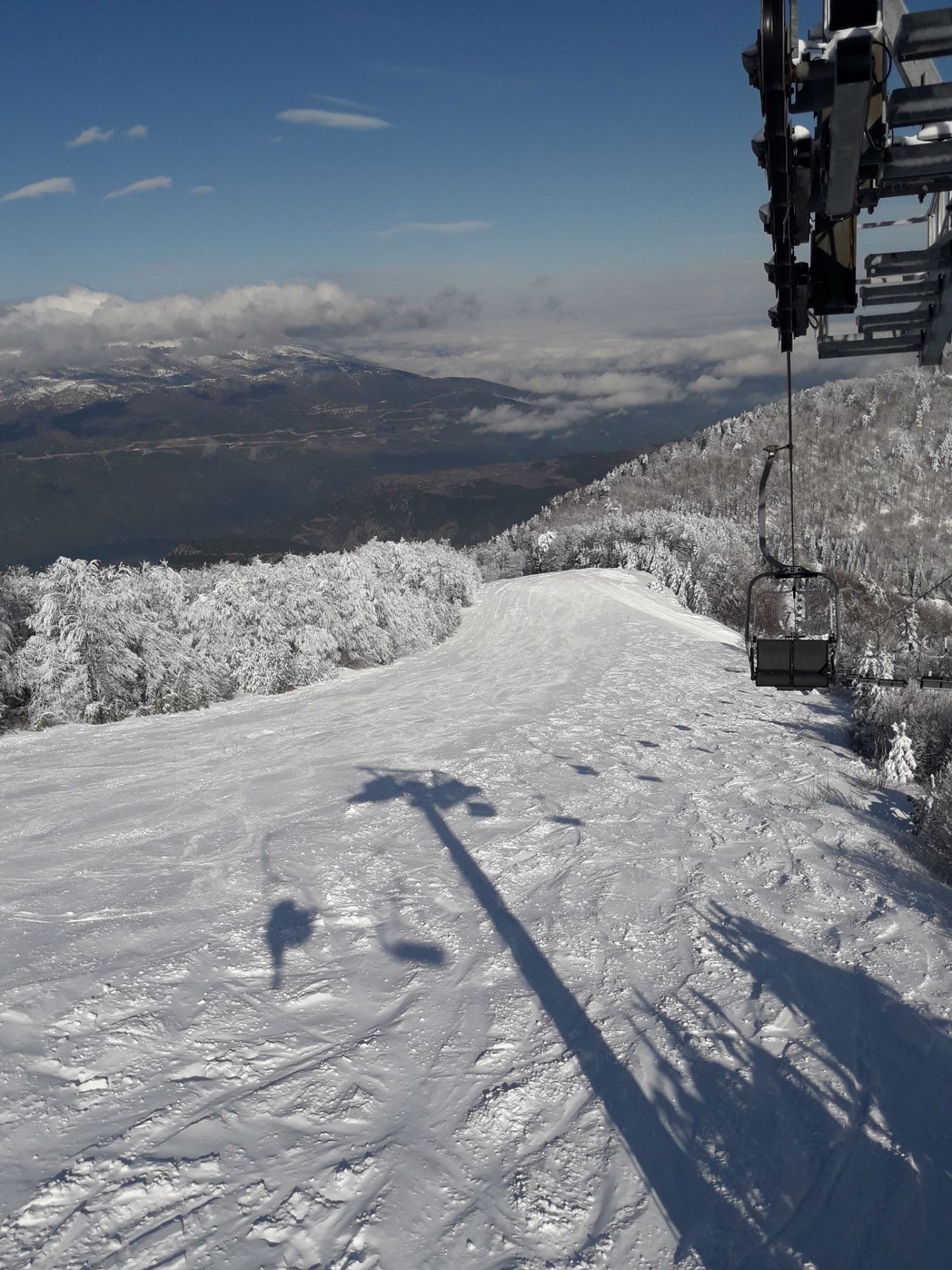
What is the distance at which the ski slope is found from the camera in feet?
16.4

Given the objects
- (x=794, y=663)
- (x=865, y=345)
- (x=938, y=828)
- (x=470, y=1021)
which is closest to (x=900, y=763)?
(x=938, y=828)

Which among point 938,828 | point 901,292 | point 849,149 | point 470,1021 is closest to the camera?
point 849,149

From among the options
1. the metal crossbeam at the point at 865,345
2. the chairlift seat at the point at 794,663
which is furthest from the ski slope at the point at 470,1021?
the metal crossbeam at the point at 865,345

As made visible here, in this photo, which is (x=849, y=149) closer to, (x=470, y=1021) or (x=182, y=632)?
(x=470, y=1021)

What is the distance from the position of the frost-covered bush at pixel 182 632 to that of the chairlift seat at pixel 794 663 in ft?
51.5

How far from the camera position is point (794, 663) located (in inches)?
369

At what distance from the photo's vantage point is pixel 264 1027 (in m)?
6.79

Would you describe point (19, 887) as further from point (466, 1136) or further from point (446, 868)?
point (466, 1136)

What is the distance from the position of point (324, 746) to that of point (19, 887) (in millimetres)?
7628

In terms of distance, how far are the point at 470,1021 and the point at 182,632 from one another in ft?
57.2

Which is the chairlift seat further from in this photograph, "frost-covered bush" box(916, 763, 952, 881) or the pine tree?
the pine tree

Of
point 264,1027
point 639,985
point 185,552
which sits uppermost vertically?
point 264,1027

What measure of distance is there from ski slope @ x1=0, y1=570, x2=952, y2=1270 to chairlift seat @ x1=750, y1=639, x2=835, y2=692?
2.81 metres

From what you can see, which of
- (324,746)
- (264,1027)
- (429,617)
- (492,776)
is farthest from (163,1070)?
(429,617)
